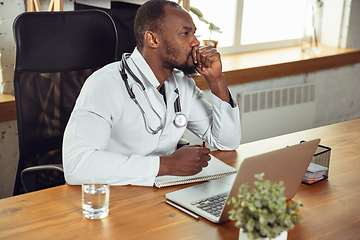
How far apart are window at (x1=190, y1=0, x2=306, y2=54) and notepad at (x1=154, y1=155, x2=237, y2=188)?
1.82 metres

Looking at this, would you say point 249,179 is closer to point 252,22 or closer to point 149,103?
point 149,103

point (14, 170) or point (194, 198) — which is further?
point (14, 170)

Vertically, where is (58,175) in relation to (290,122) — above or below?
above

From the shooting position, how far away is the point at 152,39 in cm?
161

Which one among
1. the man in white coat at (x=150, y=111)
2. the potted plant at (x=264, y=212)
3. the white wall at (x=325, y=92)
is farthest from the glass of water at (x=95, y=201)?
the white wall at (x=325, y=92)

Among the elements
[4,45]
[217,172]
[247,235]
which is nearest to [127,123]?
[217,172]

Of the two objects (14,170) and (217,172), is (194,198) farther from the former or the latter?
(14,170)

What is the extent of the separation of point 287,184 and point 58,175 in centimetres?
100

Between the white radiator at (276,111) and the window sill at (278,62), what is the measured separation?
14cm

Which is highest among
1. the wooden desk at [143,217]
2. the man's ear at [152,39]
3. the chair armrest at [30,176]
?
the man's ear at [152,39]

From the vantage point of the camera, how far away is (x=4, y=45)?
2.26 meters

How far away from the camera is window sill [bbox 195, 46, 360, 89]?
10.1ft

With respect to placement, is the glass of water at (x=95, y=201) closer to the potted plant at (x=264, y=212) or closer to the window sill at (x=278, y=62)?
the potted plant at (x=264, y=212)

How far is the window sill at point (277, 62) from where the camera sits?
10.0ft
